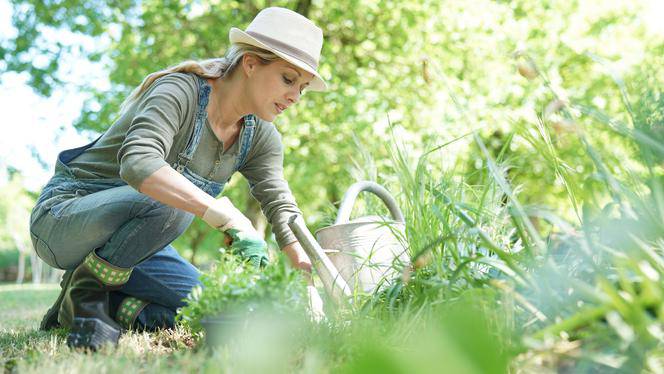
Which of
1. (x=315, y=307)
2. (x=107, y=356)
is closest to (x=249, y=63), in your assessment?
(x=315, y=307)

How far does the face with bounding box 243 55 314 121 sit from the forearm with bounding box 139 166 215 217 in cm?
53

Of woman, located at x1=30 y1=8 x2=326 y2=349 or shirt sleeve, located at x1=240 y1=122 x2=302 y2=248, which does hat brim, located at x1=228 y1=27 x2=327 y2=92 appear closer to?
woman, located at x1=30 y1=8 x2=326 y2=349

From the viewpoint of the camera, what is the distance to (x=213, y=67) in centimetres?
230

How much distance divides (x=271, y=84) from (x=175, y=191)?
0.60 m

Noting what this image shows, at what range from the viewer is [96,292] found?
219cm

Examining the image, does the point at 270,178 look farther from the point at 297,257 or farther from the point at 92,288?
the point at 92,288

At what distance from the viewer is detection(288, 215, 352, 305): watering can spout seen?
1963 millimetres

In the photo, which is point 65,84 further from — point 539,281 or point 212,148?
point 539,281

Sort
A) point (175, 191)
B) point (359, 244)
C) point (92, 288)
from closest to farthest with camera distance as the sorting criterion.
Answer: point (175, 191)
point (92, 288)
point (359, 244)

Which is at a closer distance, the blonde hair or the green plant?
the green plant

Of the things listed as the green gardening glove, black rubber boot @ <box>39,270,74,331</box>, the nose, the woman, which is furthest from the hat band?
black rubber boot @ <box>39,270,74,331</box>

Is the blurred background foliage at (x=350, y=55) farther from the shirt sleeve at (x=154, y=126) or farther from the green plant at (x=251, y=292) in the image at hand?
the green plant at (x=251, y=292)

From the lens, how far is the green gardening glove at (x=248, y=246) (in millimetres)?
1785

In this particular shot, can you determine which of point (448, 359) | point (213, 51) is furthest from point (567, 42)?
point (448, 359)
